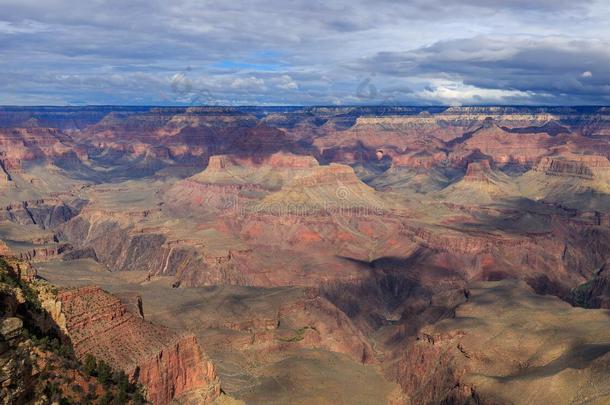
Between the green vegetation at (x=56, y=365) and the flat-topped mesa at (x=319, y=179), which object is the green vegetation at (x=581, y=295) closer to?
the flat-topped mesa at (x=319, y=179)

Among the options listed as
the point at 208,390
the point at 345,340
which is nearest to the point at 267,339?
the point at 345,340

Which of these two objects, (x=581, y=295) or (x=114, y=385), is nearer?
(x=114, y=385)

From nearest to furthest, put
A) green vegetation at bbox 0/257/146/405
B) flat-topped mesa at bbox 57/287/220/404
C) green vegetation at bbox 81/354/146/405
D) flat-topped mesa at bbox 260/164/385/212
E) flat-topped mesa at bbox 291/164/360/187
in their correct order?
1. green vegetation at bbox 0/257/146/405
2. green vegetation at bbox 81/354/146/405
3. flat-topped mesa at bbox 57/287/220/404
4. flat-topped mesa at bbox 260/164/385/212
5. flat-topped mesa at bbox 291/164/360/187

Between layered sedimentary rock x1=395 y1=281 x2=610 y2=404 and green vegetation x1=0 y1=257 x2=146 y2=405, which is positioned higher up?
green vegetation x1=0 y1=257 x2=146 y2=405

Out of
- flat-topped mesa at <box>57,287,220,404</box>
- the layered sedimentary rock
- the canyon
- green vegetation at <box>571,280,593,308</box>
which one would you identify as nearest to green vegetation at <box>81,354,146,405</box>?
the canyon

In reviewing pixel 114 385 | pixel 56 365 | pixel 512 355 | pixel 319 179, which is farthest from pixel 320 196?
pixel 56 365

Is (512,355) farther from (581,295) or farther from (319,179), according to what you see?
(319,179)

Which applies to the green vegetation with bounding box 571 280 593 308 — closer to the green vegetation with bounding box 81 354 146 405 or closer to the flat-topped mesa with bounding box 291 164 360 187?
the flat-topped mesa with bounding box 291 164 360 187

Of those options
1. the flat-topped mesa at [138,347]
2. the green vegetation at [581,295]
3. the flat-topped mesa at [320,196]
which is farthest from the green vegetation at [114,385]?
the flat-topped mesa at [320,196]

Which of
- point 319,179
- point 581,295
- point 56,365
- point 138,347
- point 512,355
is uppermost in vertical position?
point 56,365

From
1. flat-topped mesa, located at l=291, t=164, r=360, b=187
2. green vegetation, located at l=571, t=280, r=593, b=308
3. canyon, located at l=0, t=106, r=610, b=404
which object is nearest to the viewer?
canyon, located at l=0, t=106, r=610, b=404
